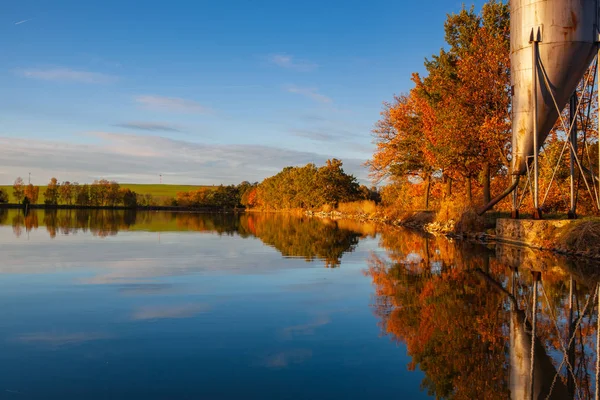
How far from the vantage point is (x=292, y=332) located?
611 cm

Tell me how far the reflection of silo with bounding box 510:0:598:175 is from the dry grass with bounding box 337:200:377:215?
31.8 metres

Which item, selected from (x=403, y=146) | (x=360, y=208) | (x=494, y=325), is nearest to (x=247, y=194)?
(x=360, y=208)

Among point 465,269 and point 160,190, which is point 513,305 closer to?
point 465,269

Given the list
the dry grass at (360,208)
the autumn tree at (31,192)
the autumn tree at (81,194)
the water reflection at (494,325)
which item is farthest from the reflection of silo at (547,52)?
the autumn tree at (31,192)

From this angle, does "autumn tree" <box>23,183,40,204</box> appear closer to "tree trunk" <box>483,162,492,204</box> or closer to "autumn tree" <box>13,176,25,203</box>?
"autumn tree" <box>13,176,25,203</box>

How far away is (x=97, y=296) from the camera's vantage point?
26.6ft

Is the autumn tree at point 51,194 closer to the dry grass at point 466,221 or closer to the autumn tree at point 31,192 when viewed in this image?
the autumn tree at point 31,192

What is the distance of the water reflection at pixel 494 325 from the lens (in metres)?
4.47

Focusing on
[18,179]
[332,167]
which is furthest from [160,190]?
[332,167]

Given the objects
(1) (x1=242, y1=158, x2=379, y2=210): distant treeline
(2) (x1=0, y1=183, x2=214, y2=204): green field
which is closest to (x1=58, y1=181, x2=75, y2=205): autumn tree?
(2) (x1=0, y1=183, x2=214, y2=204): green field

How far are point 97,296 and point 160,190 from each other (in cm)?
15582

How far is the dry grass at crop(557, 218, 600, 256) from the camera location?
561 inches

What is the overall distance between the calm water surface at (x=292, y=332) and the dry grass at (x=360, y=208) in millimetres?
40109

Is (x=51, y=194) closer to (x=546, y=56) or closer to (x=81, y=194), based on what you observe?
(x=81, y=194)
